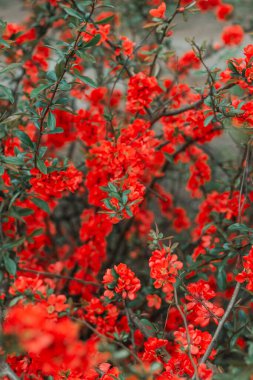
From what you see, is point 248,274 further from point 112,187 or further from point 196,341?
point 112,187

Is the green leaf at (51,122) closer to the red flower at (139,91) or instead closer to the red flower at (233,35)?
the red flower at (139,91)

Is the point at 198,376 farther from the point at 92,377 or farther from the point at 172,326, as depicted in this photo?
the point at 172,326

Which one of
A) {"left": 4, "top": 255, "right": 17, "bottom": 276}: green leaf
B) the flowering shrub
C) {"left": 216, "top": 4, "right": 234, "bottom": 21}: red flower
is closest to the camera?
the flowering shrub

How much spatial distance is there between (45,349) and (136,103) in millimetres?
945

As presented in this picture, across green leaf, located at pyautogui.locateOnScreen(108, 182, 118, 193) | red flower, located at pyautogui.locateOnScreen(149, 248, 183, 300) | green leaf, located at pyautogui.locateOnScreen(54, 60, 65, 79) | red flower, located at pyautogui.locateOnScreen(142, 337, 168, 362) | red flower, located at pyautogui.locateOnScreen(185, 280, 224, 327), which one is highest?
green leaf, located at pyautogui.locateOnScreen(54, 60, 65, 79)

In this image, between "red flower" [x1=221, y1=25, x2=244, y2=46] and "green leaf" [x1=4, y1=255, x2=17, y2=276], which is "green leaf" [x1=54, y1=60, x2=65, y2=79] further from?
"red flower" [x1=221, y1=25, x2=244, y2=46]

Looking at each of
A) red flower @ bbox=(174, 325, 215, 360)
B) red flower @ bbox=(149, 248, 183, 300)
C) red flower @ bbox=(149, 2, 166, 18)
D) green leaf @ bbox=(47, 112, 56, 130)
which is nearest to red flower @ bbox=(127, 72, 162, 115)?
red flower @ bbox=(149, 2, 166, 18)

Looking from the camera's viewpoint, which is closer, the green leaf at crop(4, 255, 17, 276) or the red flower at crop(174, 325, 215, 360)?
the red flower at crop(174, 325, 215, 360)

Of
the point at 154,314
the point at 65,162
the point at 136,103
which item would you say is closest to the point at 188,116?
the point at 136,103

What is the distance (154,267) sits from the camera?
1055 mm

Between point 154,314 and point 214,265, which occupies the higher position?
point 214,265

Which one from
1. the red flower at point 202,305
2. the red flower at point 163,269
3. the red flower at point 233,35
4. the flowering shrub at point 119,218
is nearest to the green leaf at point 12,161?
the flowering shrub at point 119,218

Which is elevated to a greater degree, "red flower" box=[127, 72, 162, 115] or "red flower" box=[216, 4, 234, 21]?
"red flower" box=[216, 4, 234, 21]

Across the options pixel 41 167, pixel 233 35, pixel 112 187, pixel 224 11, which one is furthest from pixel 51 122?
pixel 224 11
